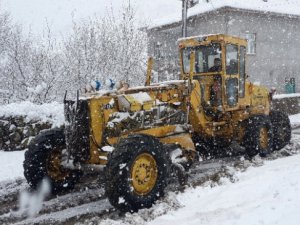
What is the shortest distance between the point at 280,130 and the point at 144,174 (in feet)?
17.2

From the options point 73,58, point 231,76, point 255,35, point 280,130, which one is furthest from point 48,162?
point 255,35

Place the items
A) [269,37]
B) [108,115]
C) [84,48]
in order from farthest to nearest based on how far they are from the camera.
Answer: [269,37], [84,48], [108,115]

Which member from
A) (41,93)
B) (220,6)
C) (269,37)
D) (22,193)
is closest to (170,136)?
(22,193)

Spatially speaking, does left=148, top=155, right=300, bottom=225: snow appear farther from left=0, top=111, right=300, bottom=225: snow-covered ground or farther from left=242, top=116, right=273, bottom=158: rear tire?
left=242, top=116, right=273, bottom=158: rear tire

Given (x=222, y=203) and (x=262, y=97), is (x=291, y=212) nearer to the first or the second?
(x=222, y=203)

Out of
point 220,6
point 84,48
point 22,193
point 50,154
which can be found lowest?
point 22,193

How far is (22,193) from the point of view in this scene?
700cm

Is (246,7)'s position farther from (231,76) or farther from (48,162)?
(48,162)

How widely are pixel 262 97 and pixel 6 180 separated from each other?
603 cm

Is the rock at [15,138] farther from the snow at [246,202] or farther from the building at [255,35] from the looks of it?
the building at [255,35]

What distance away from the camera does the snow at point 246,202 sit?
4.82 m

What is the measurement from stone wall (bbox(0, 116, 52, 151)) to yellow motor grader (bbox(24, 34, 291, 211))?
13.0ft

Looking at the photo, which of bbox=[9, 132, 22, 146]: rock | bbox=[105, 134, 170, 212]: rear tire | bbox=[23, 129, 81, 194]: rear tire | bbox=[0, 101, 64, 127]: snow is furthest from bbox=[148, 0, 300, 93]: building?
bbox=[105, 134, 170, 212]: rear tire

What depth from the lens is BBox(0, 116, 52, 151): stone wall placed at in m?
10.6
